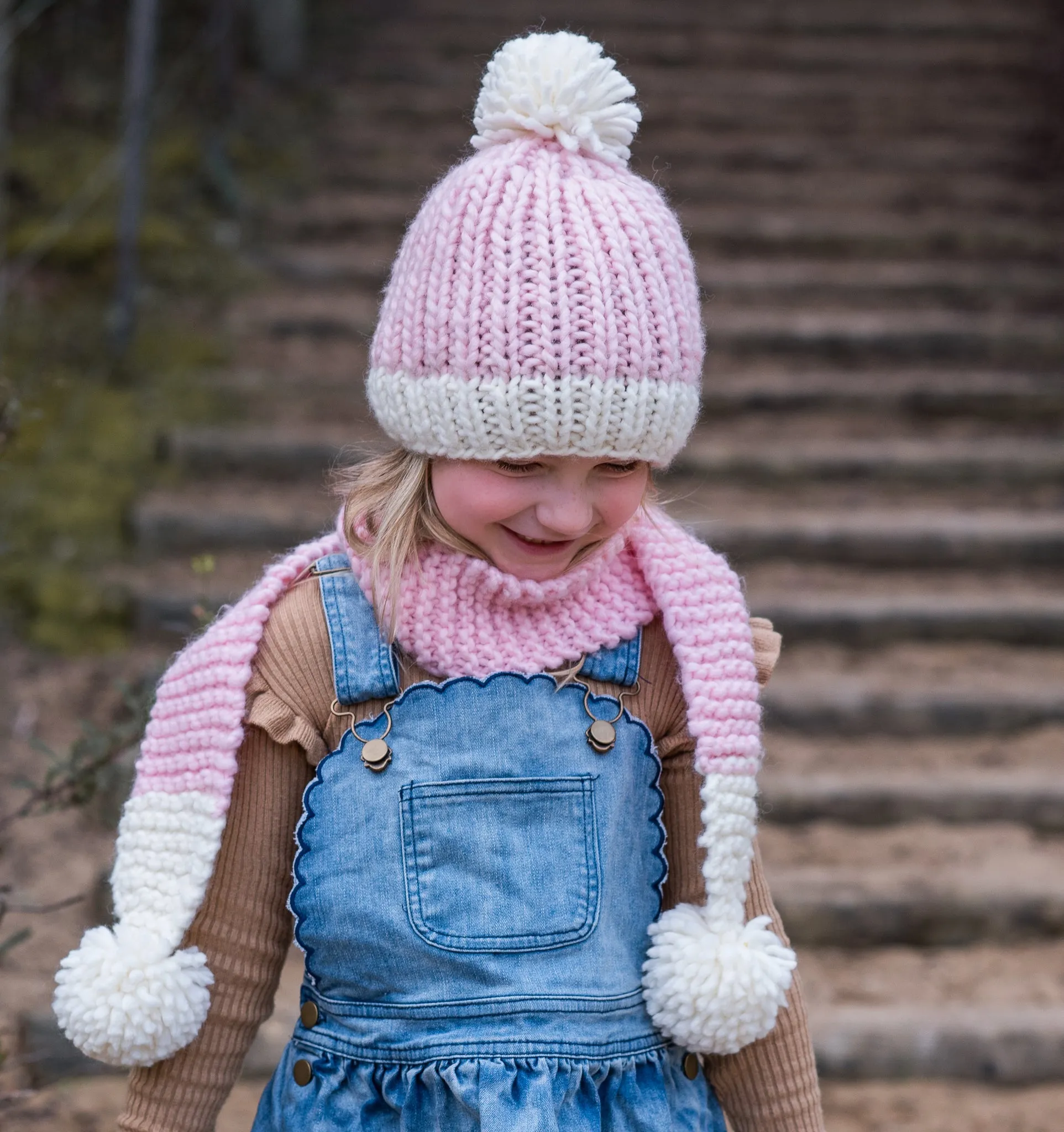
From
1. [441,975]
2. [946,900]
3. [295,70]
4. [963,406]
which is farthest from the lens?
[295,70]

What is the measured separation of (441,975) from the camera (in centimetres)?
138

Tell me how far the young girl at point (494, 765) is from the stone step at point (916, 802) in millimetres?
1759

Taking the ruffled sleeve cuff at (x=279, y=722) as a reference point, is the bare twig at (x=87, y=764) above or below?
below

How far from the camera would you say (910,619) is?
3.74m

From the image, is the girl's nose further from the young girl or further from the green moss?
the green moss

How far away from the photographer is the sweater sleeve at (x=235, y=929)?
1433mm

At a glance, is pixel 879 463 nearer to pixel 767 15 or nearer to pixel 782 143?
pixel 782 143

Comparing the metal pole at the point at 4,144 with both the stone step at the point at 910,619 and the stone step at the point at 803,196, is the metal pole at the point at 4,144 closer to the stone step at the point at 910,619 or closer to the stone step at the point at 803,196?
the stone step at the point at 803,196

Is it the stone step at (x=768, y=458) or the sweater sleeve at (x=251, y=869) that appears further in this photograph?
the stone step at (x=768, y=458)

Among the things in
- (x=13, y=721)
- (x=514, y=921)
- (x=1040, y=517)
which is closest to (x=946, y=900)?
(x=1040, y=517)

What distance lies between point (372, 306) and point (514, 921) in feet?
11.8

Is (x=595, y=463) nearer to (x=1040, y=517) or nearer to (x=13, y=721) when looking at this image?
(x=13, y=721)

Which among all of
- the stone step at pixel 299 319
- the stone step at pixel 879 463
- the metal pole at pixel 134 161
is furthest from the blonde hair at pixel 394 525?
the stone step at pixel 299 319

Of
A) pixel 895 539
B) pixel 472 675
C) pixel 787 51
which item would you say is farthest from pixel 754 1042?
pixel 787 51
